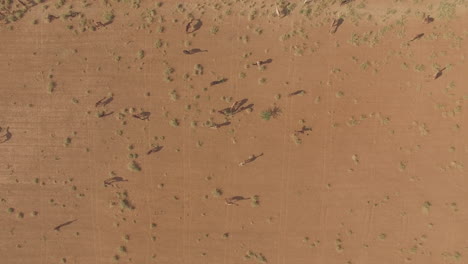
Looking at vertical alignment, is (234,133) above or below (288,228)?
above

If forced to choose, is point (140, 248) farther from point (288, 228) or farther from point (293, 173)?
point (293, 173)

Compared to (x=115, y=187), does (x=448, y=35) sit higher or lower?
higher

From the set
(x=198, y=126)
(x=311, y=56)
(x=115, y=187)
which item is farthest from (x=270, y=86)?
(x=115, y=187)

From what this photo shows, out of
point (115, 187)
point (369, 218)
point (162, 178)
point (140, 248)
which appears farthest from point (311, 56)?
point (140, 248)

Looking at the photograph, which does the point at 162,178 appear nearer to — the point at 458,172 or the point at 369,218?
the point at 369,218

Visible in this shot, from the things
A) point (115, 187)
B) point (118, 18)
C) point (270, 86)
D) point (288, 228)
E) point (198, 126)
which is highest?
point (118, 18)

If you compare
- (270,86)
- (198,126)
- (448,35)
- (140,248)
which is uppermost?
(448,35)
